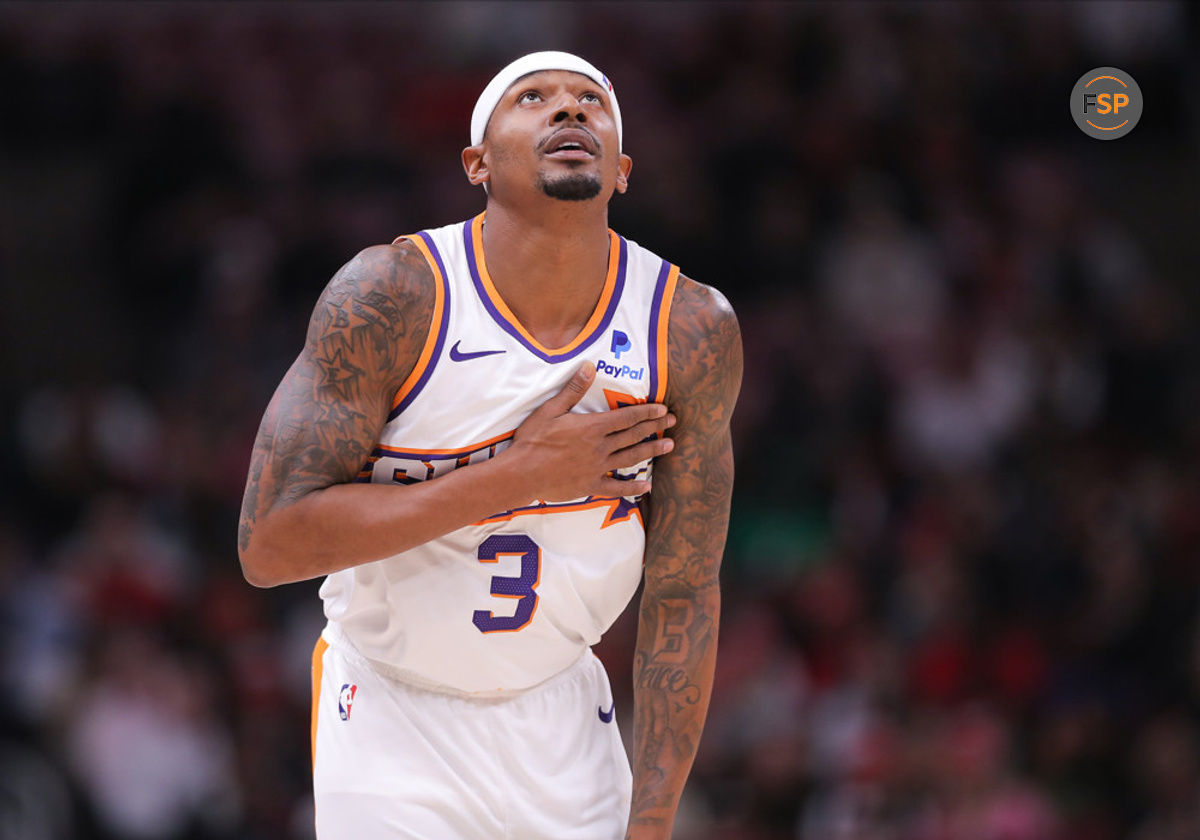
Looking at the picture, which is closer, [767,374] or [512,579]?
[512,579]

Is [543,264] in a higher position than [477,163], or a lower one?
lower

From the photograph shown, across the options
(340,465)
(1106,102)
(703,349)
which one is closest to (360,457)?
(340,465)

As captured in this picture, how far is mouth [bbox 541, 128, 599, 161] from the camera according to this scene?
400 centimetres

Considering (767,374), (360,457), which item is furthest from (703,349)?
(767,374)

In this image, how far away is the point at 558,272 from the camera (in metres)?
4.08

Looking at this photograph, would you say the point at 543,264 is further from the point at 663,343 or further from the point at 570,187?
the point at 663,343

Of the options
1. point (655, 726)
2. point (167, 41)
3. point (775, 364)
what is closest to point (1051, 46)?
point (775, 364)

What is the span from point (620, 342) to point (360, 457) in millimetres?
762

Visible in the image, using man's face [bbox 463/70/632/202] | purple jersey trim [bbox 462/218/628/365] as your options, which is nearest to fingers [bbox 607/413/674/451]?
purple jersey trim [bbox 462/218/628/365]

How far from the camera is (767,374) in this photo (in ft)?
31.2

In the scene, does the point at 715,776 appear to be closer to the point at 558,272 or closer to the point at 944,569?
the point at 944,569

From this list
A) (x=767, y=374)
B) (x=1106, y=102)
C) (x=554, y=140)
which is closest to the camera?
(x=554, y=140)

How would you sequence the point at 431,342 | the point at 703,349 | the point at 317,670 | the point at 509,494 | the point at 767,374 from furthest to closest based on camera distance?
1. the point at 767,374
2. the point at 317,670
3. the point at 703,349
4. the point at 431,342
5. the point at 509,494

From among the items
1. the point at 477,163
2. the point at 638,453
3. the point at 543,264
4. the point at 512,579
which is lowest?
the point at 512,579
